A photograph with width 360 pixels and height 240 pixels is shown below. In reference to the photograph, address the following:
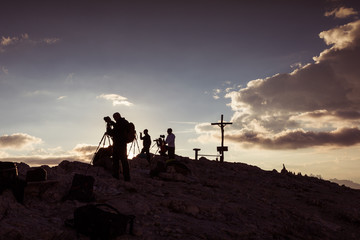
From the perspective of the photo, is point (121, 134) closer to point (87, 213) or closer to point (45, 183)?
point (45, 183)

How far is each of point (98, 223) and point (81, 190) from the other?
268 centimetres

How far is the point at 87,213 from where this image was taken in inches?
263

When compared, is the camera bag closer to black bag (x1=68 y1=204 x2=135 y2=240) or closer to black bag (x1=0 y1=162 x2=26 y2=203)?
black bag (x1=0 y1=162 x2=26 y2=203)

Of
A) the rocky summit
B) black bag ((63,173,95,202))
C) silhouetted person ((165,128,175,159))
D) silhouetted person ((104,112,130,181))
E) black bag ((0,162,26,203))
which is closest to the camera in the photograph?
the rocky summit

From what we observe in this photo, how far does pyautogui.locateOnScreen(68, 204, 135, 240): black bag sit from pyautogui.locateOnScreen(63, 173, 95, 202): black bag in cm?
198

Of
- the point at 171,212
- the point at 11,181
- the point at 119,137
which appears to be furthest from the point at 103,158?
the point at 11,181

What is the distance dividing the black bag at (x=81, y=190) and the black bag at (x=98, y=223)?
1.98m

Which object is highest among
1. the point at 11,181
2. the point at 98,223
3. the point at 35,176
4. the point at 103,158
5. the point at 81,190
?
the point at 103,158

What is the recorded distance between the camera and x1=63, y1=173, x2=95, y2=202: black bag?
876cm

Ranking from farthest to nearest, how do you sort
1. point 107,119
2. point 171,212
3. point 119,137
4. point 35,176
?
point 107,119, point 119,137, point 171,212, point 35,176

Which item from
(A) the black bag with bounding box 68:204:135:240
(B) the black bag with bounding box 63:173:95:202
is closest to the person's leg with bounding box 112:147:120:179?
(B) the black bag with bounding box 63:173:95:202

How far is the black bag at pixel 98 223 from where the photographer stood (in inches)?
255

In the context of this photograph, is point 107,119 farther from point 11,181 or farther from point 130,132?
point 11,181

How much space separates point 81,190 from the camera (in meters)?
8.94
